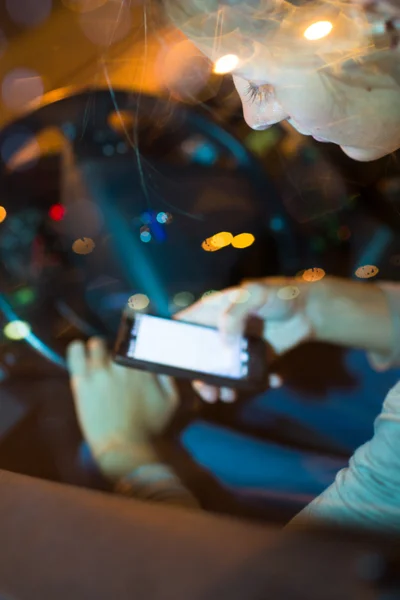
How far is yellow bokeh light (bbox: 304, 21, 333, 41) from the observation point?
41 cm

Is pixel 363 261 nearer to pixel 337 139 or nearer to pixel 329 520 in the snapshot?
pixel 337 139

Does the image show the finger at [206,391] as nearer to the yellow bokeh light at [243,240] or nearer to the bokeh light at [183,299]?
the bokeh light at [183,299]

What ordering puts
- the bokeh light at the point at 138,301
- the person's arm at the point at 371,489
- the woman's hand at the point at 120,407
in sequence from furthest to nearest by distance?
the bokeh light at the point at 138,301 → the woman's hand at the point at 120,407 → the person's arm at the point at 371,489

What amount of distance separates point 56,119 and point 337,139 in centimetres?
36

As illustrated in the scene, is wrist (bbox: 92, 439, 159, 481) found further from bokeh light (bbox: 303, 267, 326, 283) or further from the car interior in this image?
bokeh light (bbox: 303, 267, 326, 283)

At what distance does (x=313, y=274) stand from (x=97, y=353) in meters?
0.27

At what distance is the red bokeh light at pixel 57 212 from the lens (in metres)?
0.63

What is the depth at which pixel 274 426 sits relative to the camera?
1.73 feet

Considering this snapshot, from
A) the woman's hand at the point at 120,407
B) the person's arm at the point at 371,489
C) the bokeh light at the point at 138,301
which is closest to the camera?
the person's arm at the point at 371,489

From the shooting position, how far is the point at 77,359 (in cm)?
58

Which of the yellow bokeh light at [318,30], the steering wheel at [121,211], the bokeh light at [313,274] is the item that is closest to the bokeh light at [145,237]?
the steering wheel at [121,211]

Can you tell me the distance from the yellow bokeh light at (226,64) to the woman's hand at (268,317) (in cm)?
23

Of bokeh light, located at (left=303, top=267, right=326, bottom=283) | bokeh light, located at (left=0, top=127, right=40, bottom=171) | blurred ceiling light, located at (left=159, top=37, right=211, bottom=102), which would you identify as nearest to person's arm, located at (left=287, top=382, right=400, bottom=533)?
bokeh light, located at (left=303, top=267, right=326, bottom=283)

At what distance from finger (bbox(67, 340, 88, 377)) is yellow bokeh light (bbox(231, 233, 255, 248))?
0.79 feet
